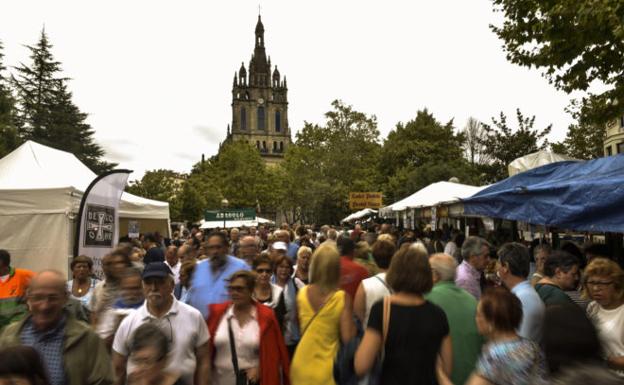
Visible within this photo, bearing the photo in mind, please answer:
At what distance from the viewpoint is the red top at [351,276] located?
15.8ft

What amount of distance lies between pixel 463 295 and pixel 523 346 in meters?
1.08

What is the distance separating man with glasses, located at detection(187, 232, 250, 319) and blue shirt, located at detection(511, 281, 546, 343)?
105 inches

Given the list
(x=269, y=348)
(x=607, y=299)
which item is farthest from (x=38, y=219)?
(x=607, y=299)

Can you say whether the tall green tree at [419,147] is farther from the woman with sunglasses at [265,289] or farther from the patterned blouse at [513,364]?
the patterned blouse at [513,364]

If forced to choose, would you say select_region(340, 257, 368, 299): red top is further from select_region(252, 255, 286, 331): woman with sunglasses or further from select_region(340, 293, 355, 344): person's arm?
select_region(340, 293, 355, 344): person's arm

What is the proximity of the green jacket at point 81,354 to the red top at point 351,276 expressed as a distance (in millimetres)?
2451

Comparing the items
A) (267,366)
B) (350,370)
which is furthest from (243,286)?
(350,370)

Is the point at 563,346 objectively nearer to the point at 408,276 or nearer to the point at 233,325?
the point at 408,276

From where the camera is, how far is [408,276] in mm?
3117

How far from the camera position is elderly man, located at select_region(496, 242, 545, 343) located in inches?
136

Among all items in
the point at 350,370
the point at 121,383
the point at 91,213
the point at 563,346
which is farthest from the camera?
the point at 91,213

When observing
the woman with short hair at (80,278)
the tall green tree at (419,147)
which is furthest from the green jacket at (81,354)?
the tall green tree at (419,147)

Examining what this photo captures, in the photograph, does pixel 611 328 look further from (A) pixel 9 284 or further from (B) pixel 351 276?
(A) pixel 9 284

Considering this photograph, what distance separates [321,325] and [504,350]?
147cm
